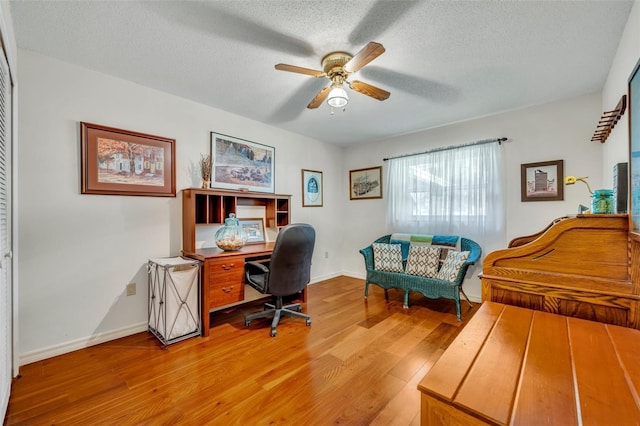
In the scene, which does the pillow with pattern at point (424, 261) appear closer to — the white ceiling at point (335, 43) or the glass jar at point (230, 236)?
the white ceiling at point (335, 43)

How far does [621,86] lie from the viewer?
1.96 metres

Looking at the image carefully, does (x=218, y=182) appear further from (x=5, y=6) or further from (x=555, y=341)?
(x=555, y=341)

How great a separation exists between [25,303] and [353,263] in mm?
3928

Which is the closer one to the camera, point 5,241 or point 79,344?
point 5,241

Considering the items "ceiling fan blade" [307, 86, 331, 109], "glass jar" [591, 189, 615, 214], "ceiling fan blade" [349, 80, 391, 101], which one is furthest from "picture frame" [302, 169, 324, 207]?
"glass jar" [591, 189, 615, 214]

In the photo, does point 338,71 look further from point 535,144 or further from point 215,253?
point 535,144

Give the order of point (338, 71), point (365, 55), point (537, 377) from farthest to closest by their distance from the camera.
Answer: point (338, 71) < point (365, 55) < point (537, 377)

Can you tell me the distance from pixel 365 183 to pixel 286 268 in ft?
8.42

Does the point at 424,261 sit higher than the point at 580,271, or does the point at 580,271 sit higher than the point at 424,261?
the point at 580,271

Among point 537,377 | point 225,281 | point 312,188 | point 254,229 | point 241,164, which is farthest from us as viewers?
point 312,188

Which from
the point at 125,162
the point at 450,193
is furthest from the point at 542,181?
the point at 125,162

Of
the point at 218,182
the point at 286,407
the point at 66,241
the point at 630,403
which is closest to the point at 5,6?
the point at 66,241

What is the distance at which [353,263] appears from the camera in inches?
188

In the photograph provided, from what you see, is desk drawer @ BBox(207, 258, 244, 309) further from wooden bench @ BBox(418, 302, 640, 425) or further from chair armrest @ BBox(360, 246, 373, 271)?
wooden bench @ BBox(418, 302, 640, 425)
